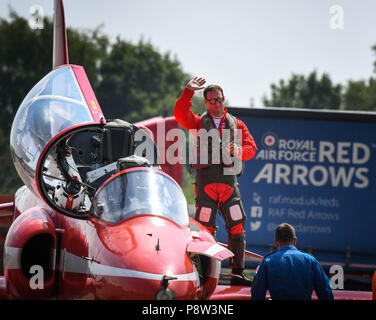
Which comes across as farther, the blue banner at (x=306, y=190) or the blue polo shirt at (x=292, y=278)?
the blue banner at (x=306, y=190)

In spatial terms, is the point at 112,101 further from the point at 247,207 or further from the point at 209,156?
the point at 209,156

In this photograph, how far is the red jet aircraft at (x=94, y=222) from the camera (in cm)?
510

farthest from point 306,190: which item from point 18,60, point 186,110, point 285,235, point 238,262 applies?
point 18,60

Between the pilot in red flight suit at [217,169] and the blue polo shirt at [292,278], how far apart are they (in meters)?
2.16

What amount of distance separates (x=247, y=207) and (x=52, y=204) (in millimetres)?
6464

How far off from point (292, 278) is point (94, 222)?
197 centimetres

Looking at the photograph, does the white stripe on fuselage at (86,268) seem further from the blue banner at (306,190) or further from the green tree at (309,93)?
the green tree at (309,93)

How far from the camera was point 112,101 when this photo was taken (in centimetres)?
5794

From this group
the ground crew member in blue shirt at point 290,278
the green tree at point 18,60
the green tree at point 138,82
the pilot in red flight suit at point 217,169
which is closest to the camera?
the ground crew member in blue shirt at point 290,278

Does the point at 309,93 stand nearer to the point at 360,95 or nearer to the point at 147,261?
the point at 360,95

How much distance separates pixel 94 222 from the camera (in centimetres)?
570

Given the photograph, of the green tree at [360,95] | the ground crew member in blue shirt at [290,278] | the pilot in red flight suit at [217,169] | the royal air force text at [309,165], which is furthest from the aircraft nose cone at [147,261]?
the green tree at [360,95]

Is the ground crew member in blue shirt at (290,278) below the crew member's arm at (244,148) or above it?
below
